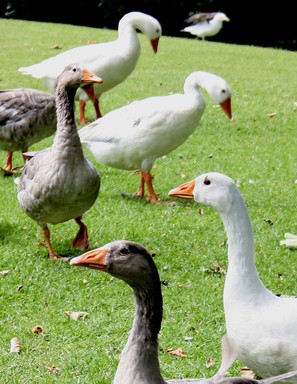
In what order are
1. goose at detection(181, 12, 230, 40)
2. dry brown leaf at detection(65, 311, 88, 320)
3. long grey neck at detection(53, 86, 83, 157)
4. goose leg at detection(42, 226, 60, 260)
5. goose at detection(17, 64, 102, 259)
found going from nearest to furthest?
Result: dry brown leaf at detection(65, 311, 88, 320)
goose at detection(17, 64, 102, 259)
long grey neck at detection(53, 86, 83, 157)
goose leg at detection(42, 226, 60, 260)
goose at detection(181, 12, 230, 40)

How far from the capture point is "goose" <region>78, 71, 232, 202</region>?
7379 millimetres

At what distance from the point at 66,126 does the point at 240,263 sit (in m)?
2.36

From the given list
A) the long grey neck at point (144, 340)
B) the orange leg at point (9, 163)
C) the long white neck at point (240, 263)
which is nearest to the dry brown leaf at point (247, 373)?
the long white neck at point (240, 263)

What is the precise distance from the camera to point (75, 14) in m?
24.2

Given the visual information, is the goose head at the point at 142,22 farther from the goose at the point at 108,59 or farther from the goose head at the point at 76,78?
the goose head at the point at 76,78

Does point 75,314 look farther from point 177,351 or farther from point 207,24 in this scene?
point 207,24

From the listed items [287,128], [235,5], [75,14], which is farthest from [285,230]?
[75,14]

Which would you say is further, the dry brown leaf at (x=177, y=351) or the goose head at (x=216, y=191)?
the dry brown leaf at (x=177, y=351)

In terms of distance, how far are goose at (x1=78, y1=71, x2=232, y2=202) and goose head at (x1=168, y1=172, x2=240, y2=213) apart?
3.03 m

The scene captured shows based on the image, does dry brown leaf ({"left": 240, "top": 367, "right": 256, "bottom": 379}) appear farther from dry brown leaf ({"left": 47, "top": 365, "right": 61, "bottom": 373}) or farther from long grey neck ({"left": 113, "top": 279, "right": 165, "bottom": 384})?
long grey neck ({"left": 113, "top": 279, "right": 165, "bottom": 384})

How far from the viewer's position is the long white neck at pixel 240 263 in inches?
158

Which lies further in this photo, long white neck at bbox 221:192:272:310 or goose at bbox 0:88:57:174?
A: goose at bbox 0:88:57:174

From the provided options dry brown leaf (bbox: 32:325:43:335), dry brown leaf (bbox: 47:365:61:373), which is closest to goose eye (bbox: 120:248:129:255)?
dry brown leaf (bbox: 47:365:61:373)

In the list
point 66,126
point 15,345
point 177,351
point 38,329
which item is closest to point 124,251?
point 177,351
